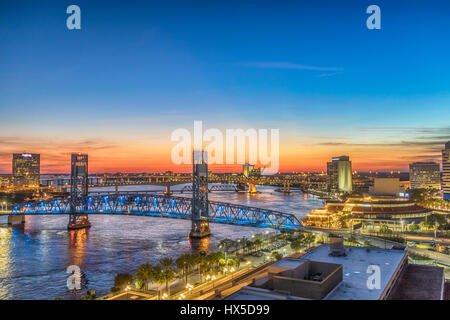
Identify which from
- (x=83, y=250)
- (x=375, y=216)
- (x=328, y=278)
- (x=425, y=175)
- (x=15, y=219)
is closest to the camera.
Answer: (x=328, y=278)

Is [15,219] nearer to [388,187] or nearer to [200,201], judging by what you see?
[200,201]

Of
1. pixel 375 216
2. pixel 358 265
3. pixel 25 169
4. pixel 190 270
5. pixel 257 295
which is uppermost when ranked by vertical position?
pixel 25 169

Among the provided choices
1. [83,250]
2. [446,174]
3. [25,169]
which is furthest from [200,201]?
[25,169]

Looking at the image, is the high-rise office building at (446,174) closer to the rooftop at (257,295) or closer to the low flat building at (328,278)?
the low flat building at (328,278)
